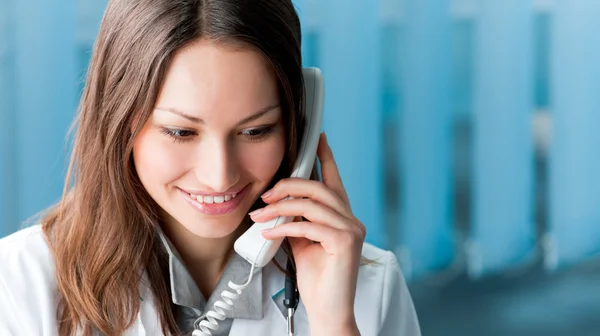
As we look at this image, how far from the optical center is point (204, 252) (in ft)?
4.77

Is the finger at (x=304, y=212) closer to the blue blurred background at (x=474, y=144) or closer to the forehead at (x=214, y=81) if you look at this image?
the forehead at (x=214, y=81)

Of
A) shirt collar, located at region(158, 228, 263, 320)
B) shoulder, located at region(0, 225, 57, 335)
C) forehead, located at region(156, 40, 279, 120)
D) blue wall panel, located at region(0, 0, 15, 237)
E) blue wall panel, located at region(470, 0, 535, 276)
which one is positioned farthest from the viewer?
blue wall panel, located at region(470, 0, 535, 276)

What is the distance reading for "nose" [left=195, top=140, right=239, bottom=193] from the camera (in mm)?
1201

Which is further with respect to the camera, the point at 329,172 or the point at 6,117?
the point at 6,117

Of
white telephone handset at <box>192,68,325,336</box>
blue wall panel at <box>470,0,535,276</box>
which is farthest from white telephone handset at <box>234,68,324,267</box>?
blue wall panel at <box>470,0,535,276</box>

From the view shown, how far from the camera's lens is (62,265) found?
1333 millimetres

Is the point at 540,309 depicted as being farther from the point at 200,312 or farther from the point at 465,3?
the point at 200,312

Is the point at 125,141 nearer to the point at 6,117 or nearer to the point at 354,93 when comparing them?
the point at 6,117

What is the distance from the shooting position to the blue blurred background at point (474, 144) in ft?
10.0

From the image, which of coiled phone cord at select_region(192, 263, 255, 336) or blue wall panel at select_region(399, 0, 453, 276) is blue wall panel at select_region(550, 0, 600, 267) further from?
coiled phone cord at select_region(192, 263, 255, 336)

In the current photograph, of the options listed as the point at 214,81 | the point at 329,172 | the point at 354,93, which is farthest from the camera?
the point at 354,93

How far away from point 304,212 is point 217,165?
20cm

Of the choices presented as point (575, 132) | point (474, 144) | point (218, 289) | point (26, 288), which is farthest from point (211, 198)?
point (575, 132)

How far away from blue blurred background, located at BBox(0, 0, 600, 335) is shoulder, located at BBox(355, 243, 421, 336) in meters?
1.53
